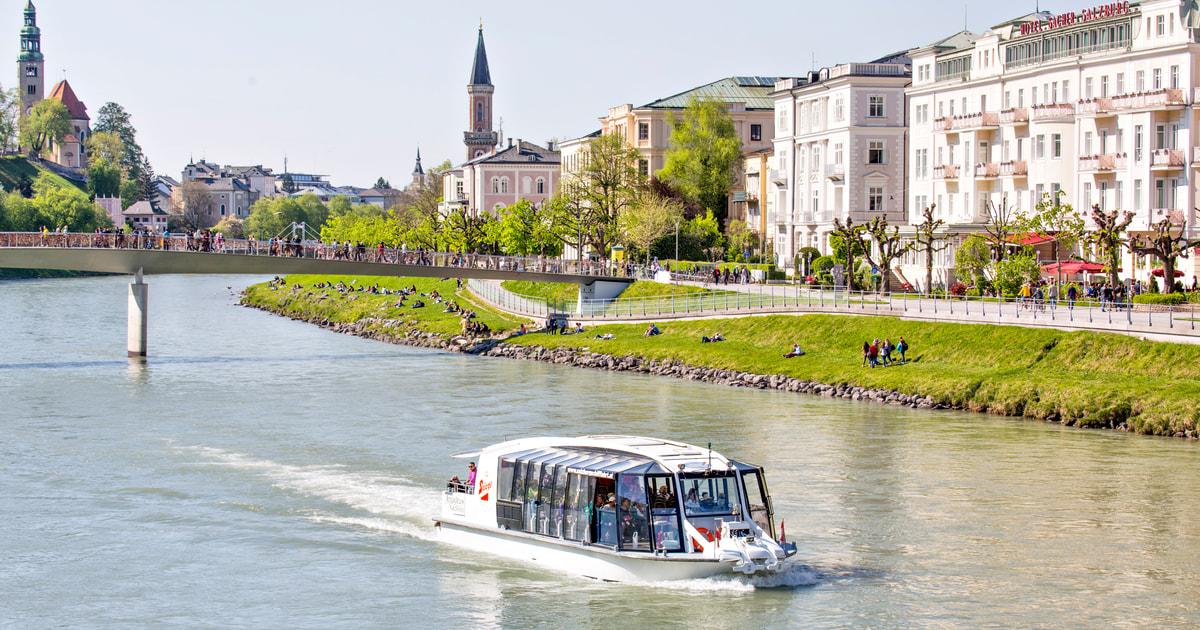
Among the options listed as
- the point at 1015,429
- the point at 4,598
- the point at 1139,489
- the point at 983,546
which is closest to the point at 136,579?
the point at 4,598

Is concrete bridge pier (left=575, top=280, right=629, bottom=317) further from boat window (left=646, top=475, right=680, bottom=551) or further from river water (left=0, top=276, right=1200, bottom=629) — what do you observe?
boat window (left=646, top=475, right=680, bottom=551)

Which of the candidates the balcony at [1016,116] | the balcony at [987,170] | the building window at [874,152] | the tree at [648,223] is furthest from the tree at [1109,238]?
the tree at [648,223]

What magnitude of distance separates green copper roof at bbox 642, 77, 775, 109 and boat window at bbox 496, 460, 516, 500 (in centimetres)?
9335

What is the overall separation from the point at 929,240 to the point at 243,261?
39.3 metres

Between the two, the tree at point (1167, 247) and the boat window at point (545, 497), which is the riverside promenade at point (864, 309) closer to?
the tree at point (1167, 247)

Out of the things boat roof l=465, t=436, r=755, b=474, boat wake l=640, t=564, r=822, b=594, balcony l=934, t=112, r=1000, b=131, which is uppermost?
balcony l=934, t=112, r=1000, b=131

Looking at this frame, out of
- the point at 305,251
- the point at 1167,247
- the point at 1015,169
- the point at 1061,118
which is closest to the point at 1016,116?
the point at 1015,169

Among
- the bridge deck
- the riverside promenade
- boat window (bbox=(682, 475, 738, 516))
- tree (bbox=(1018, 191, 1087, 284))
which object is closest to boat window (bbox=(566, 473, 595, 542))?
boat window (bbox=(682, 475, 738, 516))

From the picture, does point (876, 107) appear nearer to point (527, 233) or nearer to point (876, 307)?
point (527, 233)

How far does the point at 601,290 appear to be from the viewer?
8869cm

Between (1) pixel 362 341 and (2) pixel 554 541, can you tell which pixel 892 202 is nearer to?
(1) pixel 362 341

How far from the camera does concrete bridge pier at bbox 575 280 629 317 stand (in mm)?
88562

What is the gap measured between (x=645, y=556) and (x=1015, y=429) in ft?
77.9

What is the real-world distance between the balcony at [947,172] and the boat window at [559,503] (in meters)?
61.6
